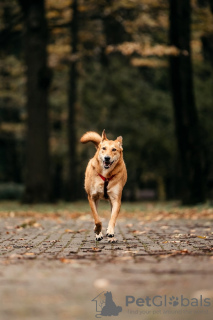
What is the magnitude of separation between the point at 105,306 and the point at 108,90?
107ft

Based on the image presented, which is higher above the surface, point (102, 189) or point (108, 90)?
point (108, 90)

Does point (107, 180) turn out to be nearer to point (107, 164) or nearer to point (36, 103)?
point (107, 164)

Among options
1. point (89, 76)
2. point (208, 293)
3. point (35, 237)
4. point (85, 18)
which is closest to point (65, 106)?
point (89, 76)

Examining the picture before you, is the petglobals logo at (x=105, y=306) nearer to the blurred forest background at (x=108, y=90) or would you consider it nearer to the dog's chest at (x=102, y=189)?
the dog's chest at (x=102, y=189)

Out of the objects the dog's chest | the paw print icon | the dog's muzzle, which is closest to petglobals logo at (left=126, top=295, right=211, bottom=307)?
the paw print icon

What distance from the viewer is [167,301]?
4.90 meters

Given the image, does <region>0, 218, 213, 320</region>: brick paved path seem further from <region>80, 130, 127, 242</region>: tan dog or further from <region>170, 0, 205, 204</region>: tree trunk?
<region>170, 0, 205, 204</region>: tree trunk

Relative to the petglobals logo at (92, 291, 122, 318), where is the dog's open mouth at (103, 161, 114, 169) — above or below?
above

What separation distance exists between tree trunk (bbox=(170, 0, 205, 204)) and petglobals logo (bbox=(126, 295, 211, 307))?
15780 millimetres

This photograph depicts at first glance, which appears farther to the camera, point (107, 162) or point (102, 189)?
point (102, 189)

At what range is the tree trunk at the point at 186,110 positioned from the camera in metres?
20.5

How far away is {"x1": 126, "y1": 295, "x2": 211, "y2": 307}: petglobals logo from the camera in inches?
189

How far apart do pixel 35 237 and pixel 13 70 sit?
27.3m

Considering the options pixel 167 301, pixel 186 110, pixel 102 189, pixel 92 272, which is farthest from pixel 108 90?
pixel 167 301
